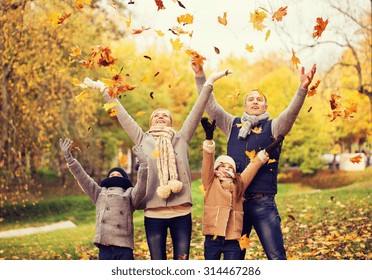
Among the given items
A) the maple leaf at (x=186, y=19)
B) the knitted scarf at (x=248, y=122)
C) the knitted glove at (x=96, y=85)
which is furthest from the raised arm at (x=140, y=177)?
the maple leaf at (x=186, y=19)

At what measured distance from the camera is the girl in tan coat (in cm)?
411

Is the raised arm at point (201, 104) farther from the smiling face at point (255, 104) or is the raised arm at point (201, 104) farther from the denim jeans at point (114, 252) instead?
the denim jeans at point (114, 252)

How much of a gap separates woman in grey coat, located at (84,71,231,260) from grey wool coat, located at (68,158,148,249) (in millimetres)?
113

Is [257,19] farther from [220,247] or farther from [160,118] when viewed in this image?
[220,247]

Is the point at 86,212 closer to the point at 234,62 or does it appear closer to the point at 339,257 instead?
the point at 339,257

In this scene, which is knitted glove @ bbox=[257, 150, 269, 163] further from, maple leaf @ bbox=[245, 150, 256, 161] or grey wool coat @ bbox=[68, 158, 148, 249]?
grey wool coat @ bbox=[68, 158, 148, 249]

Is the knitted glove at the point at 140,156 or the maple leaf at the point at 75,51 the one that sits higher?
the maple leaf at the point at 75,51

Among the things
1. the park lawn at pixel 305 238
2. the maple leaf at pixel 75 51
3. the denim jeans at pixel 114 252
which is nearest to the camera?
the denim jeans at pixel 114 252

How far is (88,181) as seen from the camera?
14.3ft

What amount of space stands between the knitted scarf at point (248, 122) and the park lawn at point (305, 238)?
3.96 feet

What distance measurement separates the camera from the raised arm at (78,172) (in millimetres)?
4266

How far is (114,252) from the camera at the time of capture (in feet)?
14.1

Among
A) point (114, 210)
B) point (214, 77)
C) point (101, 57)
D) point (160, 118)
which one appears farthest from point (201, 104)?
point (101, 57)

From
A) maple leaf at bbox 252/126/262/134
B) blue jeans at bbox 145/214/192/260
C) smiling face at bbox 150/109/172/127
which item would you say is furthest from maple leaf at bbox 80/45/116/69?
blue jeans at bbox 145/214/192/260
